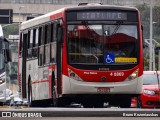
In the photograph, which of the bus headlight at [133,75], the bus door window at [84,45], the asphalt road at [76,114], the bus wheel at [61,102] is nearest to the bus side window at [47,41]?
the bus wheel at [61,102]

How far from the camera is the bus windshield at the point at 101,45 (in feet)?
75.0

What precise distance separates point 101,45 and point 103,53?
9.3 inches

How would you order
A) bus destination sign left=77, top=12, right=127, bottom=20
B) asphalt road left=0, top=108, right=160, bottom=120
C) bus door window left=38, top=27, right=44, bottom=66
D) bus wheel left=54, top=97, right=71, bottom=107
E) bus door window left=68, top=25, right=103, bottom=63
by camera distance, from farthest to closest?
bus door window left=38, top=27, right=44, bottom=66 → bus wheel left=54, top=97, right=71, bottom=107 → bus destination sign left=77, top=12, right=127, bottom=20 → bus door window left=68, top=25, right=103, bottom=63 → asphalt road left=0, top=108, right=160, bottom=120

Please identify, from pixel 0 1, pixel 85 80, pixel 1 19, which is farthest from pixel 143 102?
pixel 0 1

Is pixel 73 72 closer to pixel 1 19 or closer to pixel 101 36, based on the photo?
pixel 101 36

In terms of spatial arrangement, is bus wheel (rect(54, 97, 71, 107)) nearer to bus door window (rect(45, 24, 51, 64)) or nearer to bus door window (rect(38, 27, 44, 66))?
bus door window (rect(45, 24, 51, 64))

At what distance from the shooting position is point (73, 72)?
23.1m

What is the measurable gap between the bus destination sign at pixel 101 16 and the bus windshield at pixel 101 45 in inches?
10.8

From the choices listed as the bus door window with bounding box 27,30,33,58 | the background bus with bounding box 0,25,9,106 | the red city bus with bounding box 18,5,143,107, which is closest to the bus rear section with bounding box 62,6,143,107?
the red city bus with bounding box 18,5,143,107

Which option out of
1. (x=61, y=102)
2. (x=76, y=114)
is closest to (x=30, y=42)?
(x=61, y=102)

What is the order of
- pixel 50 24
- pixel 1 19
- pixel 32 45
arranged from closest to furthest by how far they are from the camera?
pixel 50 24
pixel 32 45
pixel 1 19

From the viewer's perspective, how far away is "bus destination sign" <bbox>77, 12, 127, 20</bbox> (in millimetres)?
23344

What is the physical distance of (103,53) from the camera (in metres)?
23.0

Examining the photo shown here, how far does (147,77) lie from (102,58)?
465 cm
